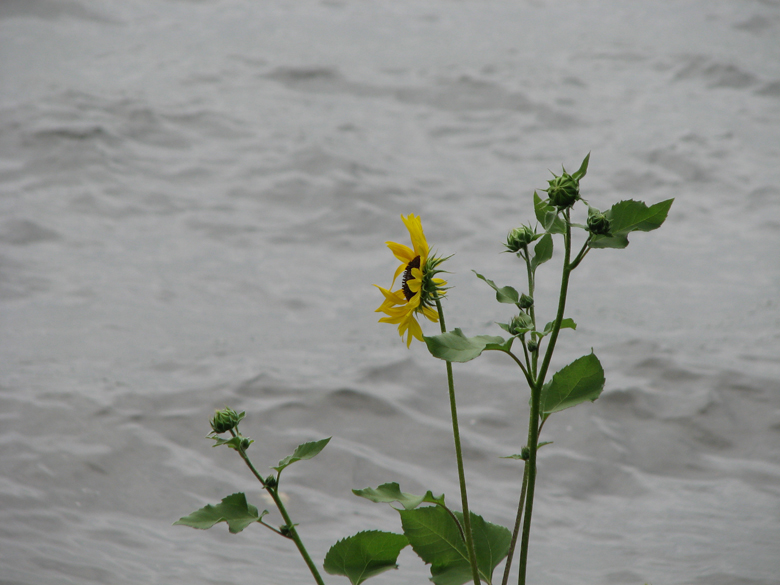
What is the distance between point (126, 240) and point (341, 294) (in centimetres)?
69

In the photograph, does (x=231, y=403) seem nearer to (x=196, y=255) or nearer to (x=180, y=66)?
(x=196, y=255)

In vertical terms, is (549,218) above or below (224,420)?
above

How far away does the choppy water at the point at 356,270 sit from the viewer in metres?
1.29

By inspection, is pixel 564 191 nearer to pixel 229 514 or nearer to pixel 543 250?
pixel 543 250

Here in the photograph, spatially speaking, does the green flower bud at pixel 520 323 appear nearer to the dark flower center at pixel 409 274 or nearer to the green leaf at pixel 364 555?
the dark flower center at pixel 409 274

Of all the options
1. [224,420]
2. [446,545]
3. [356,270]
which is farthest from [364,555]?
[356,270]

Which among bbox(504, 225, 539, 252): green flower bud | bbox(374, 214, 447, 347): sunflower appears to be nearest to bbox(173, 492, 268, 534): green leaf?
bbox(374, 214, 447, 347): sunflower

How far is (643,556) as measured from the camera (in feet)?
3.84

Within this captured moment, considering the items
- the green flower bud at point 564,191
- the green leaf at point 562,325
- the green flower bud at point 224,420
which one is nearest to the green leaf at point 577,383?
the green leaf at point 562,325

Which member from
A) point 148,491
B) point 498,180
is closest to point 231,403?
point 148,491

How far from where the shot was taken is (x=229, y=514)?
0.64 m

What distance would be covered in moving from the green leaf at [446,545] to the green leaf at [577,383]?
0.15 m

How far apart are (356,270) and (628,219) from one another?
1.62 m

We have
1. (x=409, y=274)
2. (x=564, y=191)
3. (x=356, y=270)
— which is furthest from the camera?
(x=356, y=270)
